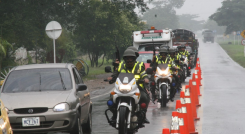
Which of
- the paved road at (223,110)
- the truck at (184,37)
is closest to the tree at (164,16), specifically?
the truck at (184,37)

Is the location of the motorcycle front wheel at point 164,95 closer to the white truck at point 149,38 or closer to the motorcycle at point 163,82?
the motorcycle at point 163,82

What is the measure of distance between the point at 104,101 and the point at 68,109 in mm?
8011

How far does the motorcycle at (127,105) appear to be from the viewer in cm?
866

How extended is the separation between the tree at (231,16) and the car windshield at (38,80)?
106777 millimetres

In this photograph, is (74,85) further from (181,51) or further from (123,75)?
(181,51)

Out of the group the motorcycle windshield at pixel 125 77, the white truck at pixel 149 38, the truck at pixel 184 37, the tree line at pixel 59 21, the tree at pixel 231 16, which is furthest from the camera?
the tree at pixel 231 16

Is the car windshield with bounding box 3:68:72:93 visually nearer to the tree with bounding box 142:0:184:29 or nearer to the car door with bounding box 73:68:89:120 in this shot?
the car door with bounding box 73:68:89:120

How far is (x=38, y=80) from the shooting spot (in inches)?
390

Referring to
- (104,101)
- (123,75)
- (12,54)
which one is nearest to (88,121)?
(123,75)

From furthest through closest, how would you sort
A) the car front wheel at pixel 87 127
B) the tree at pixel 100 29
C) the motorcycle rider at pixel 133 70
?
the tree at pixel 100 29 → the car front wheel at pixel 87 127 → the motorcycle rider at pixel 133 70

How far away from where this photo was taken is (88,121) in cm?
1042

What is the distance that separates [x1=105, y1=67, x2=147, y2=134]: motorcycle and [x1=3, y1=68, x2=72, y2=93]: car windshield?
1206mm

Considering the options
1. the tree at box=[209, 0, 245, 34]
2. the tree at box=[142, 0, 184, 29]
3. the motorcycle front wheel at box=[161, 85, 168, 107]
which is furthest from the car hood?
the tree at box=[142, 0, 184, 29]

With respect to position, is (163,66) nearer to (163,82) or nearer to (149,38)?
(163,82)
